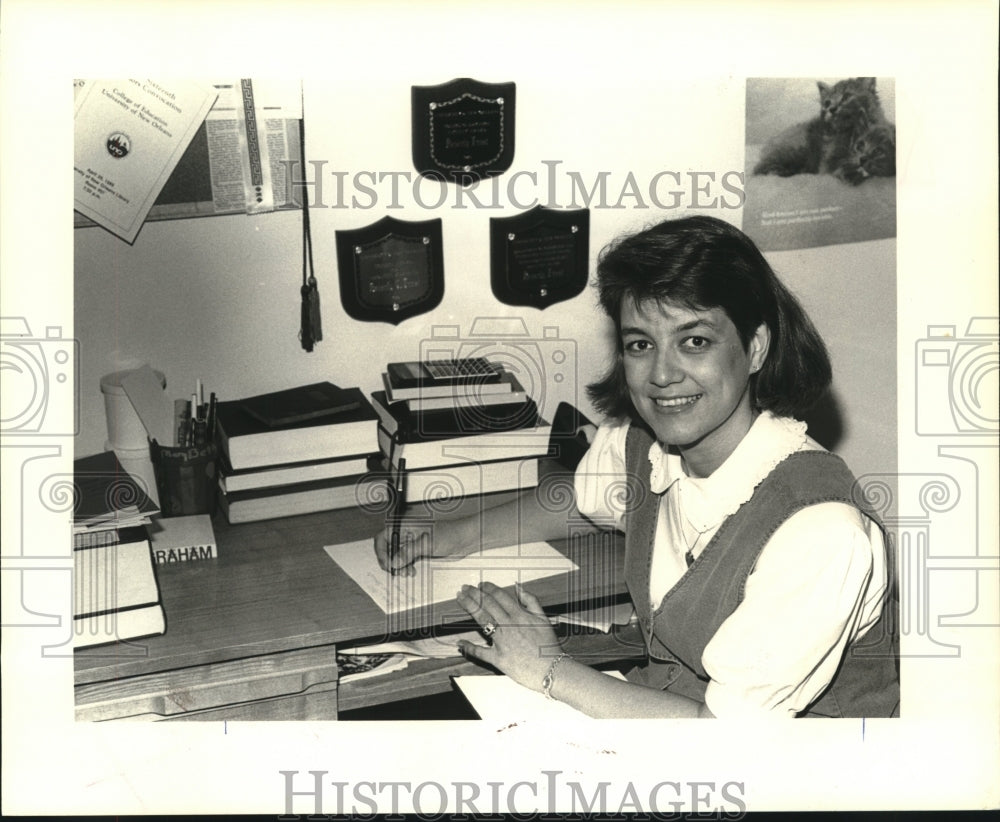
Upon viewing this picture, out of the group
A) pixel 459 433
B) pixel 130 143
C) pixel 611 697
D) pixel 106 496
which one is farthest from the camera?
pixel 459 433

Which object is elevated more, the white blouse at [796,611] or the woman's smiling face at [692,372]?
the woman's smiling face at [692,372]

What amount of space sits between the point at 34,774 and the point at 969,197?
1554mm

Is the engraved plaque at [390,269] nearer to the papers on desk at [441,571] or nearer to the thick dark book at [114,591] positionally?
the papers on desk at [441,571]

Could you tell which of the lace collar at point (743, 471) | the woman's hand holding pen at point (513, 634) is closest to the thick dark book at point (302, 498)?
the woman's hand holding pen at point (513, 634)

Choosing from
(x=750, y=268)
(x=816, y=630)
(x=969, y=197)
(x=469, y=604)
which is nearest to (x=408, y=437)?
(x=469, y=604)

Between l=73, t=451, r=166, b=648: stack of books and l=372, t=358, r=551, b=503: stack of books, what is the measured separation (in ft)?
1.45

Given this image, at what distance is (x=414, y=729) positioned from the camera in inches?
59.3

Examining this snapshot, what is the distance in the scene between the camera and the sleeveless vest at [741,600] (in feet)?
4.49

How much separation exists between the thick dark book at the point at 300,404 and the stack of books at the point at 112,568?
26cm

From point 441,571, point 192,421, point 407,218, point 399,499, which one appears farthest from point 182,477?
point 407,218

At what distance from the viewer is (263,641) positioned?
1.42 meters

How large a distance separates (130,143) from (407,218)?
48cm

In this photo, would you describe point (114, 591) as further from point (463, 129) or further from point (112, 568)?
point (463, 129)

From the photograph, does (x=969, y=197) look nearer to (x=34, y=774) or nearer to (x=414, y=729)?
(x=414, y=729)
